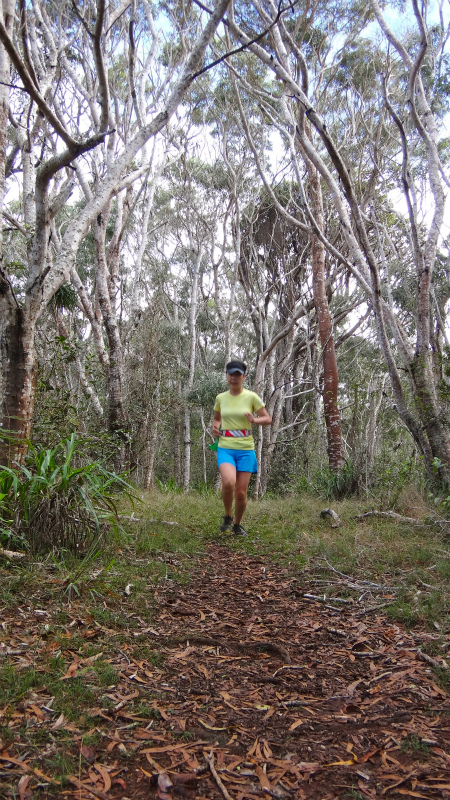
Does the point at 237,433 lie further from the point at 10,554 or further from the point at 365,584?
the point at 10,554

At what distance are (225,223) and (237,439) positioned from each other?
35.7ft

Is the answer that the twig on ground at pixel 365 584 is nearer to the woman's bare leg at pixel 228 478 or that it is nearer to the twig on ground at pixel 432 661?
the twig on ground at pixel 432 661

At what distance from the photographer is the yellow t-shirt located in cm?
499

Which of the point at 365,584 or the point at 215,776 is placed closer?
the point at 215,776

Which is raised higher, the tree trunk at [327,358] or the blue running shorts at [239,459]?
the tree trunk at [327,358]

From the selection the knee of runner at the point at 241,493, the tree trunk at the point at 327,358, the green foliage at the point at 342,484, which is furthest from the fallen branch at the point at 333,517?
the tree trunk at the point at 327,358

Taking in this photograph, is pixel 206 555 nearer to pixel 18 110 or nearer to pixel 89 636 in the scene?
pixel 89 636

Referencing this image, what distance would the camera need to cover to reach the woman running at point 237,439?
16.1ft

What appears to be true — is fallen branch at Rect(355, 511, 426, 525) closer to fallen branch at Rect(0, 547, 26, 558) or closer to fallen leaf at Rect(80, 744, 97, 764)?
fallen branch at Rect(0, 547, 26, 558)

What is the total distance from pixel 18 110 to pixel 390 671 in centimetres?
1071

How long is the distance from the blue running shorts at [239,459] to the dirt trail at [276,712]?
1932mm

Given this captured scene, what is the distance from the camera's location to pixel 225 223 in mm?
14453

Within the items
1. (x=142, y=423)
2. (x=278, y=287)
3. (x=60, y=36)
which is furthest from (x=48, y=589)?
(x=278, y=287)

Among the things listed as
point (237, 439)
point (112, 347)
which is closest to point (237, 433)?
point (237, 439)
